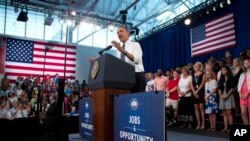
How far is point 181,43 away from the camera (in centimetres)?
1062

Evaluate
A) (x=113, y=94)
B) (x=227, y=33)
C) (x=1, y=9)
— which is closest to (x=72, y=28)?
(x=1, y=9)

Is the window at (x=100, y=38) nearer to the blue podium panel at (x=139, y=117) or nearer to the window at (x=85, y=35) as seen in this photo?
the window at (x=85, y=35)

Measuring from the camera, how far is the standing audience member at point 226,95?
500 centimetres

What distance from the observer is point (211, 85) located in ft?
17.9

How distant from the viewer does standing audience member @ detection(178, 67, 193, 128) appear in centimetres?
592

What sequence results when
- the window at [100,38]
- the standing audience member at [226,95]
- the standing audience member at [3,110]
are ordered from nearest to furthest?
the standing audience member at [226,95]
the standing audience member at [3,110]
the window at [100,38]

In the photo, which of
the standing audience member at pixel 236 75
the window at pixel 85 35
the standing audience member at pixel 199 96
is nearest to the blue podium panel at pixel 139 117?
the standing audience member at pixel 236 75

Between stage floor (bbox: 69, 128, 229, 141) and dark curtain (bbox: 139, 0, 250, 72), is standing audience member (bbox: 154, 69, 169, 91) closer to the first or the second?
stage floor (bbox: 69, 128, 229, 141)

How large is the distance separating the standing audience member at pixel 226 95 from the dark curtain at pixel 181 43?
295 cm

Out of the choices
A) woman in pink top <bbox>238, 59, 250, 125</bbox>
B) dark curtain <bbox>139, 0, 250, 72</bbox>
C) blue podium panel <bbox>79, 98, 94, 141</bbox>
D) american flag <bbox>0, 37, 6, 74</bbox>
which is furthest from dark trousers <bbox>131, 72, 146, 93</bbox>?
american flag <bbox>0, 37, 6, 74</bbox>

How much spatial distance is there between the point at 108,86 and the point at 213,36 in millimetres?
7188

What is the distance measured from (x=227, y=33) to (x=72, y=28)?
932cm

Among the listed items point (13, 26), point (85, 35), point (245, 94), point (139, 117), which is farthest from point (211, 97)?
point (85, 35)

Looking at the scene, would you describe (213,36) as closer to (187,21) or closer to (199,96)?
(187,21)
